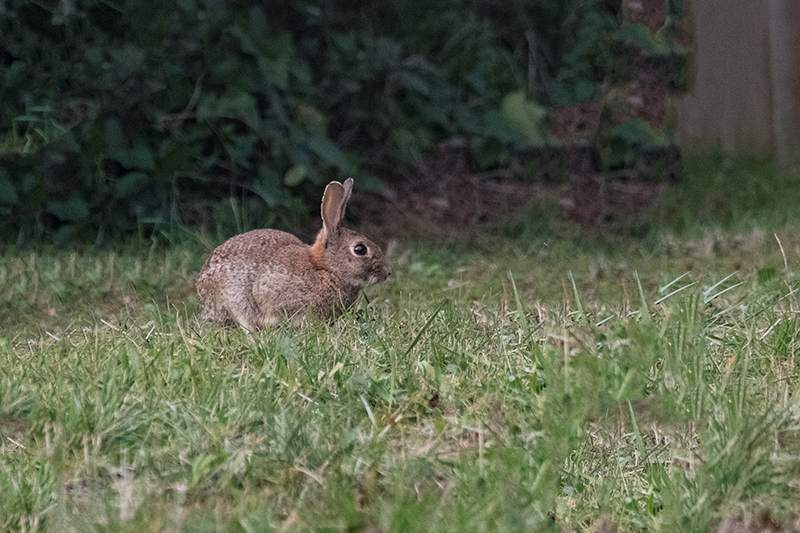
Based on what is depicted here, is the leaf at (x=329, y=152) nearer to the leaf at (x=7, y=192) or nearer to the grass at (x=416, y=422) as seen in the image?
the leaf at (x=7, y=192)

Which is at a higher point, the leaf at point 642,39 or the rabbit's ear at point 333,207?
the leaf at point 642,39

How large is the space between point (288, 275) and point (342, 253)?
0.82ft

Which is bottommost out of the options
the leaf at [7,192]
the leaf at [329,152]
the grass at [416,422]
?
the leaf at [7,192]

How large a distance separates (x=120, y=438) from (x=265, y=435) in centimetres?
38

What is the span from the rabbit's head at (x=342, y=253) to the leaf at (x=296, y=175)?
178 cm

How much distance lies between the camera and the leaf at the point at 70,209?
5504 millimetres

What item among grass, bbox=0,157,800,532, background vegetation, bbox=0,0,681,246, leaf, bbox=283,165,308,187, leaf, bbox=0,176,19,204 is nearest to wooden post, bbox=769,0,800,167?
background vegetation, bbox=0,0,681,246

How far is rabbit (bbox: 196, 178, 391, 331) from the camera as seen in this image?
148 inches

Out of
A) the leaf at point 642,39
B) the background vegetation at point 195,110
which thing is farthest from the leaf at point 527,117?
the leaf at point 642,39

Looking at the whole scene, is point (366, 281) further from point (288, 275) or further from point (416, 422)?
point (416, 422)

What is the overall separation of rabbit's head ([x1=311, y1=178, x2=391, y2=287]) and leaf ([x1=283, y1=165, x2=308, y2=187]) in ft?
5.85

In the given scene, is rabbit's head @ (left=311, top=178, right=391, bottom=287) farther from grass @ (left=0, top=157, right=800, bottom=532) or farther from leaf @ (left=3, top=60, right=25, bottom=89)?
leaf @ (left=3, top=60, right=25, bottom=89)

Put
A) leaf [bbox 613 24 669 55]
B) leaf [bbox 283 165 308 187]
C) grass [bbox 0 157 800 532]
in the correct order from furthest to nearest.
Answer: leaf [bbox 283 165 308 187] < leaf [bbox 613 24 669 55] < grass [bbox 0 157 800 532]

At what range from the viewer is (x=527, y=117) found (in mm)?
6535
